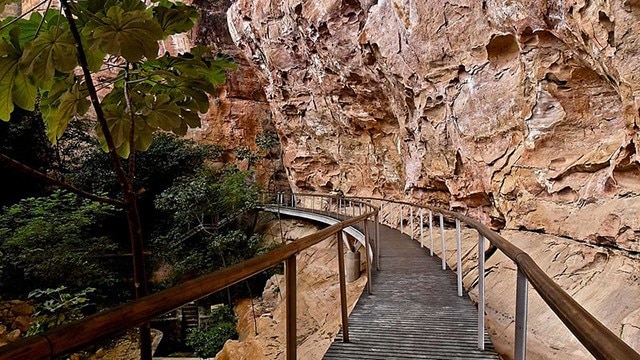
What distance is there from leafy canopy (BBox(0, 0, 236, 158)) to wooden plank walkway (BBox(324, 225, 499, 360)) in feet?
6.59

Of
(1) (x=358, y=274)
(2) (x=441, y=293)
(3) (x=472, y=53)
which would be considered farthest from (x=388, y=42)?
(2) (x=441, y=293)

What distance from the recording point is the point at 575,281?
4.08m

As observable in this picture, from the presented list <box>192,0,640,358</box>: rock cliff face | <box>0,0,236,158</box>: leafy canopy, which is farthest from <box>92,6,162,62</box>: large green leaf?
<box>192,0,640,358</box>: rock cliff face

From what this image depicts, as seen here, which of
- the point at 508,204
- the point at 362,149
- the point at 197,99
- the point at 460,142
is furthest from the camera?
the point at 362,149

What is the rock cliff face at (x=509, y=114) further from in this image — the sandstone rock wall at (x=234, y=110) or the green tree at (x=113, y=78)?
the sandstone rock wall at (x=234, y=110)

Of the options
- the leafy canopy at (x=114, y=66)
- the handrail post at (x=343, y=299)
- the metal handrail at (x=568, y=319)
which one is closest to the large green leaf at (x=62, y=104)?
the leafy canopy at (x=114, y=66)

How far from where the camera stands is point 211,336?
1073 cm

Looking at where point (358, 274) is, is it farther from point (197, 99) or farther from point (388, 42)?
point (197, 99)

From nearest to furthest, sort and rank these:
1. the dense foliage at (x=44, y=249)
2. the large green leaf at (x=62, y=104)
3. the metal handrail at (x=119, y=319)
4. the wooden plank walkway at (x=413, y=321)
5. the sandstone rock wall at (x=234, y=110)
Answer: the metal handrail at (x=119, y=319), the large green leaf at (x=62, y=104), the wooden plank walkway at (x=413, y=321), the dense foliage at (x=44, y=249), the sandstone rock wall at (x=234, y=110)

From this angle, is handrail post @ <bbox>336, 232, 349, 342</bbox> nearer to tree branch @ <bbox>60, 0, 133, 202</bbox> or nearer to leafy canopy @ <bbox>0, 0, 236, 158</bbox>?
leafy canopy @ <bbox>0, 0, 236, 158</bbox>

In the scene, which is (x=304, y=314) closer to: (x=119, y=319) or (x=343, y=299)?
(x=343, y=299)

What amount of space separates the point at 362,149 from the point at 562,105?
29.4 ft

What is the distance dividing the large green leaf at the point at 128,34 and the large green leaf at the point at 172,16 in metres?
0.24

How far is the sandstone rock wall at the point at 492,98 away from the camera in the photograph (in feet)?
14.0
